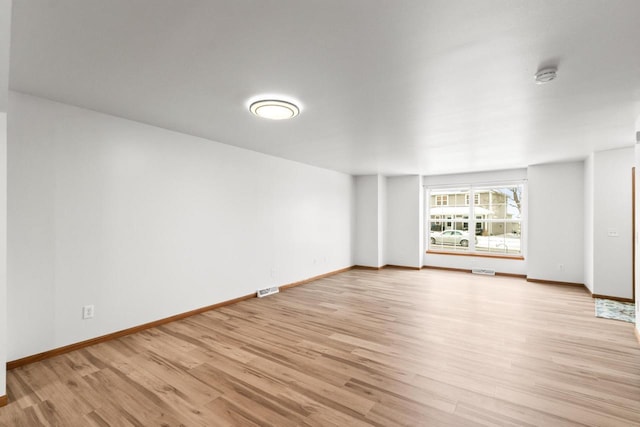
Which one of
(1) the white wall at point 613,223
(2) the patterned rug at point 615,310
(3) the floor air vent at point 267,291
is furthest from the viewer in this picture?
(3) the floor air vent at point 267,291

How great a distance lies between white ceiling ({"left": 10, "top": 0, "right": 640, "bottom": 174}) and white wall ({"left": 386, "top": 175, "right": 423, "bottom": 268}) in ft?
12.3

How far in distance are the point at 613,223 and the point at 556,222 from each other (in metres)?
1.19

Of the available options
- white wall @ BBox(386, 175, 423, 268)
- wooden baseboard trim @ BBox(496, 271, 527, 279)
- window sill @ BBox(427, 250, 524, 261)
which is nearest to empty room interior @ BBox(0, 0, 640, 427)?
wooden baseboard trim @ BBox(496, 271, 527, 279)

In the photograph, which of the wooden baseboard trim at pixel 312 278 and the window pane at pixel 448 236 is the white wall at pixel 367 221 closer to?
the wooden baseboard trim at pixel 312 278

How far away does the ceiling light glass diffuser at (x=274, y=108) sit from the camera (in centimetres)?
273

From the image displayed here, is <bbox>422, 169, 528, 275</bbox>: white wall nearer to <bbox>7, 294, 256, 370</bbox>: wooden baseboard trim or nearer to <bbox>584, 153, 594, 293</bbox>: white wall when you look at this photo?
<bbox>584, 153, 594, 293</bbox>: white wall

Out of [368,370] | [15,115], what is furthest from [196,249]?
[368,370]

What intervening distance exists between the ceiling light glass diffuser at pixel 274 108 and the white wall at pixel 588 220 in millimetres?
5079

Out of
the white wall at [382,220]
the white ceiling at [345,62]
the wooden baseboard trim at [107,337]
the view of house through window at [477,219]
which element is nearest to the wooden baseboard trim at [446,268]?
the view of house through window at [477,219]

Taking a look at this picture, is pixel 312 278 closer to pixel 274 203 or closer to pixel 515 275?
pixel 274 203

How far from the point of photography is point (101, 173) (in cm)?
311

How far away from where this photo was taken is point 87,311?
9.80 ft

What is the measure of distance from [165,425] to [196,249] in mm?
2398

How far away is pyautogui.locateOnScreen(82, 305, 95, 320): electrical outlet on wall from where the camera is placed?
2.97 metres
